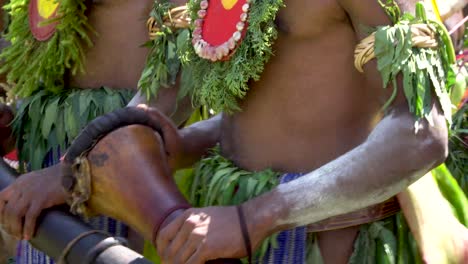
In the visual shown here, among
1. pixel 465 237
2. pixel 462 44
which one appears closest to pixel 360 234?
pixel 465 237

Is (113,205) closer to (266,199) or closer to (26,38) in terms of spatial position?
(266,199)

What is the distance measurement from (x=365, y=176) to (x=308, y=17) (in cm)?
37

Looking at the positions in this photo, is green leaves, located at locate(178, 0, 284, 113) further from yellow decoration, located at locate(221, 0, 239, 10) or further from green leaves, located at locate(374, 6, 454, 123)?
green leaves, located at locate(374, 6, 454, 123)

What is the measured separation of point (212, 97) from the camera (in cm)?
215

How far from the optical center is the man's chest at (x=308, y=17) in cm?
194

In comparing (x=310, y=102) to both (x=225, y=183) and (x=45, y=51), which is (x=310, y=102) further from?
(x=45, y=51)

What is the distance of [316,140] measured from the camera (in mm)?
2049

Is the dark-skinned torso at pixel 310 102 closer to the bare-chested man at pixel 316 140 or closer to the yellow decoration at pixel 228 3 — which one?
the bare-chested man at pixel 316 140

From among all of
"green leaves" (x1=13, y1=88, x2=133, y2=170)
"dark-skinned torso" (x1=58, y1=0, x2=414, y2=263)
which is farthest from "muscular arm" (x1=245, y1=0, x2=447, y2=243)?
"green leaves" (x1=13, y1=88, x2=133, y2=170)

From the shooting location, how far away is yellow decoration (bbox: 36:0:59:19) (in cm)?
304

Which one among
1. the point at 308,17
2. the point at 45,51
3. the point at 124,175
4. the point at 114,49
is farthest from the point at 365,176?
the point at 45,51

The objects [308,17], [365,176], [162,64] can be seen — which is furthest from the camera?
[162,64]

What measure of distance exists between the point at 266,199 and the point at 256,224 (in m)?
0.06

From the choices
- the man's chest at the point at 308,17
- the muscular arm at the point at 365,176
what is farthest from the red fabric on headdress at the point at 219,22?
the muscular arm at the point at 365,176
